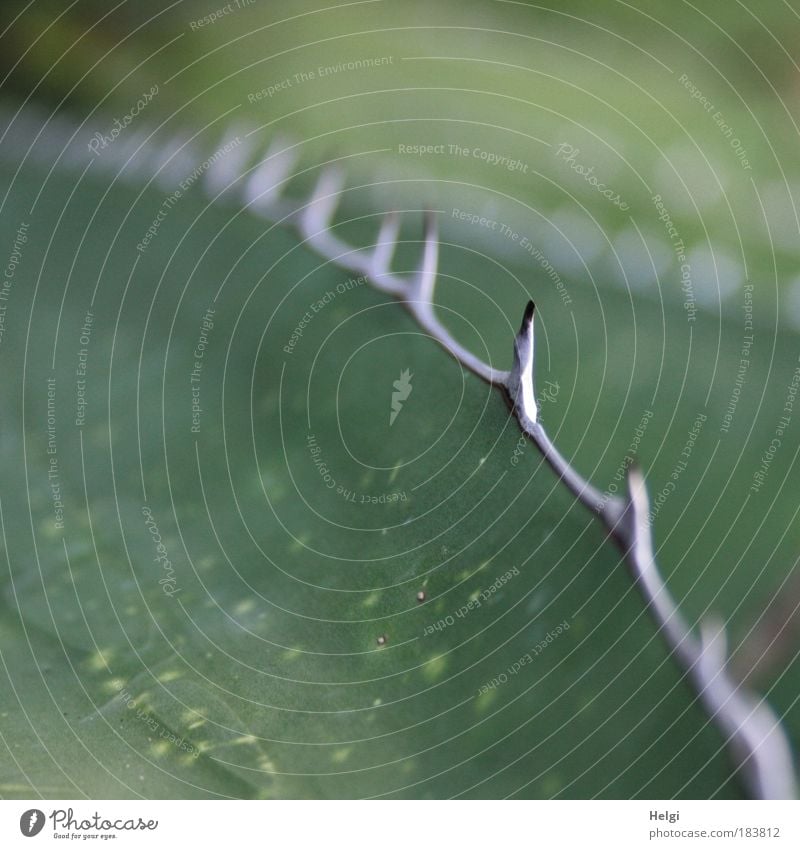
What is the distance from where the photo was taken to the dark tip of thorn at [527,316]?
0.65 metres

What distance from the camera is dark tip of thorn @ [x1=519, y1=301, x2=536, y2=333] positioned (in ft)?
2.14

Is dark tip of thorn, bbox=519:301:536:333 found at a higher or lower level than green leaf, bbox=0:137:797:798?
higher

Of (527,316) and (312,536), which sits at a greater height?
(527,316)

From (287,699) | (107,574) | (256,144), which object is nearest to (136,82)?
(256,144)

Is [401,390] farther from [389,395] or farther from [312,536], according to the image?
[312,536]

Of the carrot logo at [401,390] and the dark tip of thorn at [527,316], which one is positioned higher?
the dark tip of thorn at [527,316]

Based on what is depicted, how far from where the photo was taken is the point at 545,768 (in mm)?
646

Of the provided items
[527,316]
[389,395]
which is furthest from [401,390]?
[527,316]

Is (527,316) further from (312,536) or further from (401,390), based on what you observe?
(312,536)

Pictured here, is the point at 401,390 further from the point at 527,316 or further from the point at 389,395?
the point at 527,316

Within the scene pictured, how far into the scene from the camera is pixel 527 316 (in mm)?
652

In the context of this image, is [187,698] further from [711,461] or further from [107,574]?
[711,461]

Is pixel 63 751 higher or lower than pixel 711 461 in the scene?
lower

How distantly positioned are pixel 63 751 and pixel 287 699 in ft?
0.56
